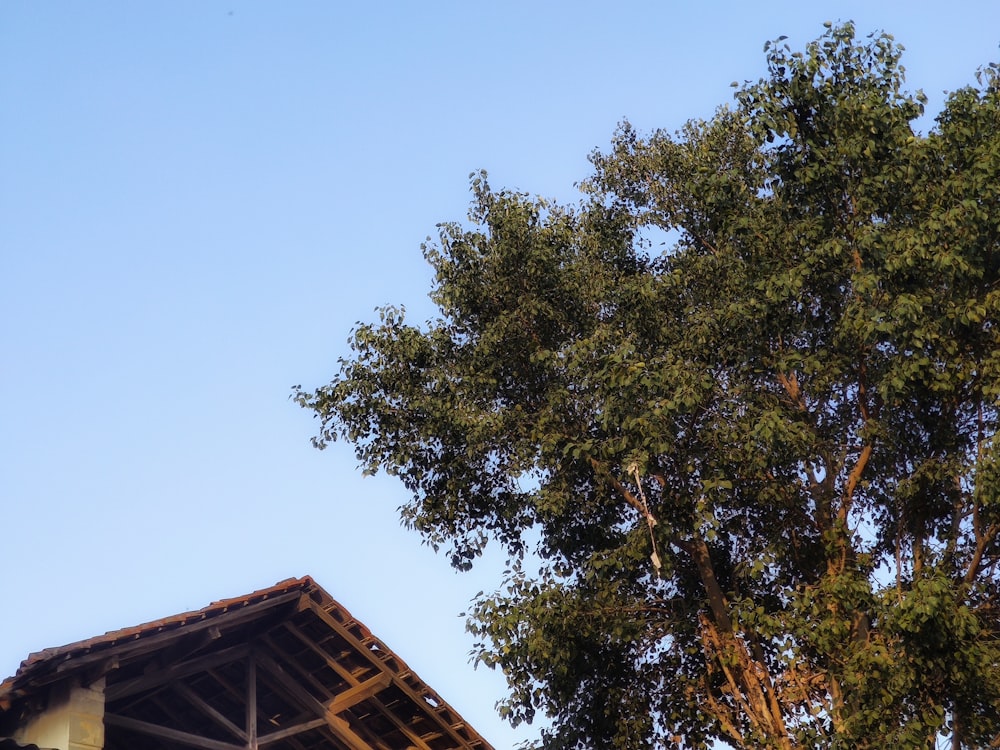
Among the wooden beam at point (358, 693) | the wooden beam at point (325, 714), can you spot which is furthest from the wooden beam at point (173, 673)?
the wooden beam at point (358, 693)

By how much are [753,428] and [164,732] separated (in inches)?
351

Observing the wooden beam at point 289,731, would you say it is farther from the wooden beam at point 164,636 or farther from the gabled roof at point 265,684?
the wooden beam at point 164,636

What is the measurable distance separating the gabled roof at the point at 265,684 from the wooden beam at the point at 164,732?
19 mm

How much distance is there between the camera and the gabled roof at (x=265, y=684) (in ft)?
50.0

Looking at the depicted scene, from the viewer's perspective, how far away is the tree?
16031 mm

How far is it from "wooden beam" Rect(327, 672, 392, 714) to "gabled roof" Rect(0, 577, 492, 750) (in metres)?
0.01

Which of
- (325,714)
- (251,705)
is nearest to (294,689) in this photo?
(325,714)

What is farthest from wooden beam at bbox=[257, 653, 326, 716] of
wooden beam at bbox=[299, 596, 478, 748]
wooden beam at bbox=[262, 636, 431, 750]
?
wooden beam at bbox=[299, 596, 478, 748]

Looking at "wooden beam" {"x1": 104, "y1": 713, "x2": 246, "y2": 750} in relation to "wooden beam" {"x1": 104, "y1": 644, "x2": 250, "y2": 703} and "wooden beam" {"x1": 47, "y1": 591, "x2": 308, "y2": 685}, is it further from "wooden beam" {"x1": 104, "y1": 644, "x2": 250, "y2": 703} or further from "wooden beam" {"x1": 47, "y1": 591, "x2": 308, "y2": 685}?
"wooden beam" {"x1": 47, "y1": 591, "x2": 308, "y2": 685}

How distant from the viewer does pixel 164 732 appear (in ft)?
51.5

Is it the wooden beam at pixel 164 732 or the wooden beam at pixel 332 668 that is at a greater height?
the wooden beam at pixel 332 668

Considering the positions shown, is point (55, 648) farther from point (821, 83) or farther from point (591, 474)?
point (821, 83)

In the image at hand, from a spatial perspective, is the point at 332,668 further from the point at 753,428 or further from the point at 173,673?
the point at 753,428

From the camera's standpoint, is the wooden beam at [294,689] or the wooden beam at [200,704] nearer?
the wooden beam at [200,704]
